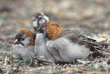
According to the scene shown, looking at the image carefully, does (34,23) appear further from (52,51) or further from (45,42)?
(52,51)

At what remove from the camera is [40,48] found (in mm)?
2127

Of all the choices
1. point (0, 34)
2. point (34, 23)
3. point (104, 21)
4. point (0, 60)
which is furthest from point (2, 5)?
point (104, 21)

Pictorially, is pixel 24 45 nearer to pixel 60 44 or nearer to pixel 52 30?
pixel 52 30

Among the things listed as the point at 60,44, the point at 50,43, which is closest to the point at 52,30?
the point at 50,43

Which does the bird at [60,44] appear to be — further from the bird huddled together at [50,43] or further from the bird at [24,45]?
the bird at [24,45]

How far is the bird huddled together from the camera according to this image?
185cm

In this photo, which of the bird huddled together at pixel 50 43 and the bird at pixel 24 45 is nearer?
the bird huddled together at pixel 50 43

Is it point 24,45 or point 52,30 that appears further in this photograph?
point 24,45

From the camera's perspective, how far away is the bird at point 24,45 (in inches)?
89.0

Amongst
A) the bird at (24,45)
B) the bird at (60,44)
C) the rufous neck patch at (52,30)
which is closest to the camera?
the bird at (60,44)

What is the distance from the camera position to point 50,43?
2016mm

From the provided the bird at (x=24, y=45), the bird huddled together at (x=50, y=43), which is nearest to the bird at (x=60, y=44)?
the bird huddled together at (x=50, y=43)

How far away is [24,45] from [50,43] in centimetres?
59

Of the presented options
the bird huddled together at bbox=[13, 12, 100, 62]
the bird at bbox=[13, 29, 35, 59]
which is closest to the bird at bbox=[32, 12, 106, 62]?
the bird huddled together at bbox=[13, 12, 100, 62]
